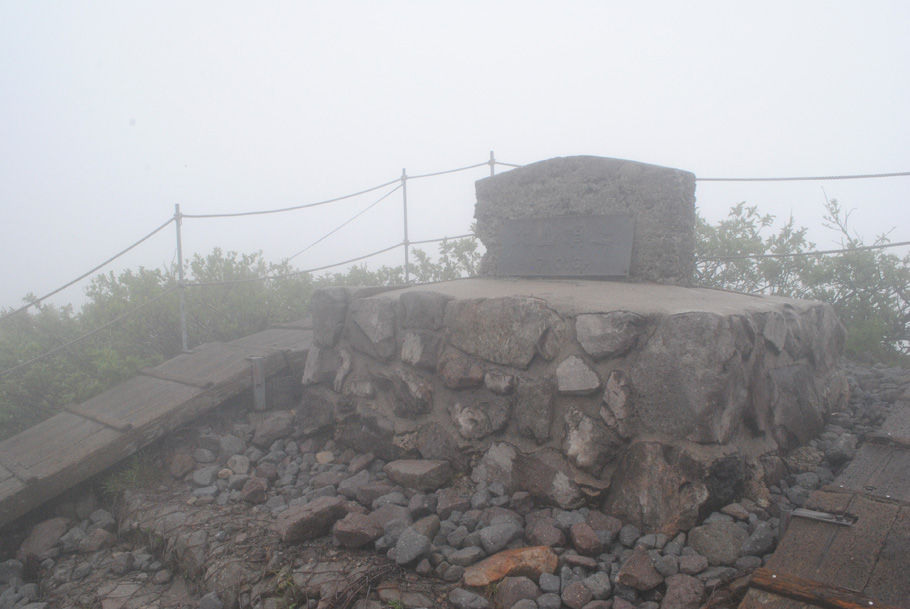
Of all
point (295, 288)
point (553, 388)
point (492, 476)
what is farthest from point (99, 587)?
point (295, 288)

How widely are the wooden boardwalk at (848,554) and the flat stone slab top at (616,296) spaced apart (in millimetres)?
835

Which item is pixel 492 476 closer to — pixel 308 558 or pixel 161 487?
pixel 308 558

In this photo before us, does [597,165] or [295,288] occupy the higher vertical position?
[597,165]

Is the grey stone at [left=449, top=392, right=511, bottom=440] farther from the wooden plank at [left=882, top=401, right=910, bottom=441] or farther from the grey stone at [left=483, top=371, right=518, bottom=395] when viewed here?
the wooden plank at [left=882, top=401, right=910, bottom=441]

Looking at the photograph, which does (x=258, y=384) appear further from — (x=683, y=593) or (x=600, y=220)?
(x=683, y=593)

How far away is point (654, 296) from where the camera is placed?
301 cm

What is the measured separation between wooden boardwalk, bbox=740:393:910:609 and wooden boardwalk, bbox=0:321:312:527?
11.2ft

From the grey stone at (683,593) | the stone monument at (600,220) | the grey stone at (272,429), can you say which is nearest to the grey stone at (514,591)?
the grey stone at (683,593)

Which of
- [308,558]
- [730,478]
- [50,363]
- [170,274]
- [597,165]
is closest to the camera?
[730,478]

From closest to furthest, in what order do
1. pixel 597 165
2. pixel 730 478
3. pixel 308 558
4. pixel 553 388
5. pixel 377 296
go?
pixel 730 478 < pixel 308 558 < pixel 553 388 < pixel 597 165 < pixel 377 296

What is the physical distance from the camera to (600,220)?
3.57 meters

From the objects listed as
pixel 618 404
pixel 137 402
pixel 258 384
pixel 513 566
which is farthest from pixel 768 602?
pixel 137 402

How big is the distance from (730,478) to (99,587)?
2.94 m

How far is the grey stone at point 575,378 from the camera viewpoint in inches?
109
